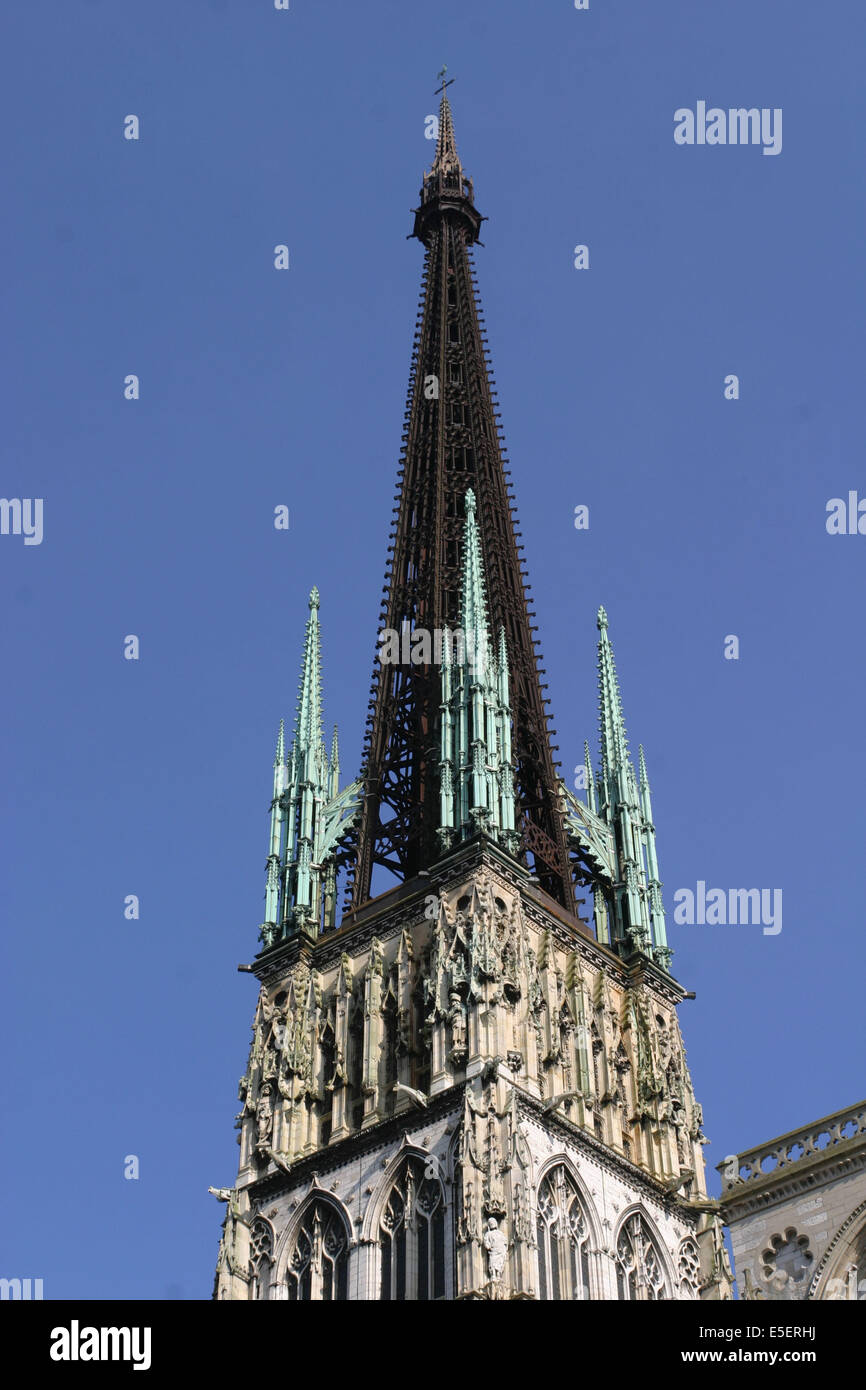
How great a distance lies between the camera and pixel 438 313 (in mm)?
89750

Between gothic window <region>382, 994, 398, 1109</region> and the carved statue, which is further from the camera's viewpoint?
the carved statue

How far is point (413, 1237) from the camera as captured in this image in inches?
2299

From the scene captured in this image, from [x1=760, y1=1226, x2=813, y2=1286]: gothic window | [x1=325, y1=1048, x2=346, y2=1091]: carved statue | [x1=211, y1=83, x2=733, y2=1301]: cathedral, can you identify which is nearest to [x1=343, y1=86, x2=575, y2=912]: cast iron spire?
[x1=211, y1=83, x2=733, y2=1301]: cathedral

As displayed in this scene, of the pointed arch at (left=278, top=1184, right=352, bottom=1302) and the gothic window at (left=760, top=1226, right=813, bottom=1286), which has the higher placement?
the pointed arch at (left=278, top=1184, right=352, bottom=1302)

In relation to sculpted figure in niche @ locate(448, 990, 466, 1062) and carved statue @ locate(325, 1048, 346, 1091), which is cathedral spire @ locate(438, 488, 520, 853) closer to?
sculpted figure in niche @ locate(448, 990, 466, 1062)

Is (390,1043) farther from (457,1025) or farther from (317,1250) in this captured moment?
(317,1250)

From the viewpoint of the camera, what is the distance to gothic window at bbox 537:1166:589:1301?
57.9m

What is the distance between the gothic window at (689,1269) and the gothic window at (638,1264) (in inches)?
36.9

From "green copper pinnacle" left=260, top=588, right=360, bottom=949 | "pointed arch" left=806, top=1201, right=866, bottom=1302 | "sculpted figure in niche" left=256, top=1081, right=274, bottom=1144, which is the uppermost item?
"green copper pinnacle" left=260, top=588, right=360, bottom=949

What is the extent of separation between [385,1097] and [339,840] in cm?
1360

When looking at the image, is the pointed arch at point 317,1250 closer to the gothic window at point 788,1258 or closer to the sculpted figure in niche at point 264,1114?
the sculpted figure in niche at point 264,1114

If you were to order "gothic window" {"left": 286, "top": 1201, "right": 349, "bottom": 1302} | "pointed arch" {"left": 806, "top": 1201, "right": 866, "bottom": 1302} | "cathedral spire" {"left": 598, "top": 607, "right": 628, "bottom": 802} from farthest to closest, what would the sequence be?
"cathedral spire" {"left": 598, "top": 607, "right": 628, "bottom": 802}, "gothic window" {"left": 286, "top": 1201, "right": 349, "bottom": 1302}, "pointed arch" {"left": 806, "top": 1201, "right": 866, "bottom": 1302}

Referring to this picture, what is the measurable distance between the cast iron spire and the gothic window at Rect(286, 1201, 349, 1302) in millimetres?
12939
